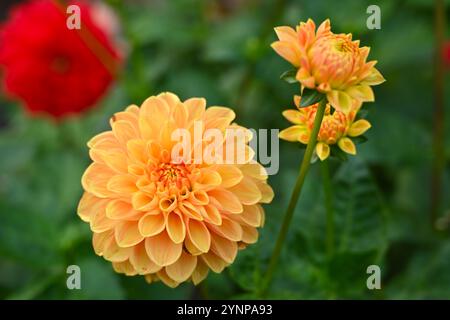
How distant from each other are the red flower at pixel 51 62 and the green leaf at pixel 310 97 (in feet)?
2.36

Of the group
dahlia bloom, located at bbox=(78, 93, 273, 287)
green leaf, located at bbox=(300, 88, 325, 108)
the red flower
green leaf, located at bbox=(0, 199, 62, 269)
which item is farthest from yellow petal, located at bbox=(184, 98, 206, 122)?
the red flower

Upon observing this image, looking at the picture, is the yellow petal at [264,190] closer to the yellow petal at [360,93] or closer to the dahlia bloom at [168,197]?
the dahlia bloom at [168,197]

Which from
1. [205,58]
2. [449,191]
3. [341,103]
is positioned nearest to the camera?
[341,103]

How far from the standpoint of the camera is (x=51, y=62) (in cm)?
124

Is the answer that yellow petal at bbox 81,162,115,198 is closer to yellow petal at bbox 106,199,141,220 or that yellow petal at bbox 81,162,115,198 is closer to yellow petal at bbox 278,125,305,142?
yellow petal at bbox 106,199,141,220

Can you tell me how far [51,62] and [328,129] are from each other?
797 millimetres

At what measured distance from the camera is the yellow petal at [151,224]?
0.56 metres

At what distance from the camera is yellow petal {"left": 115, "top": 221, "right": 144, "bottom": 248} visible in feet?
1.84

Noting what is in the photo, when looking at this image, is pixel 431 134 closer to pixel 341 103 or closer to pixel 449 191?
pixel 449 191

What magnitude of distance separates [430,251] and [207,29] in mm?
670

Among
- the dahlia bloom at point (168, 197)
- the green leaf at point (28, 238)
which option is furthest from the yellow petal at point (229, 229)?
the green leaf at point (28, 238)
